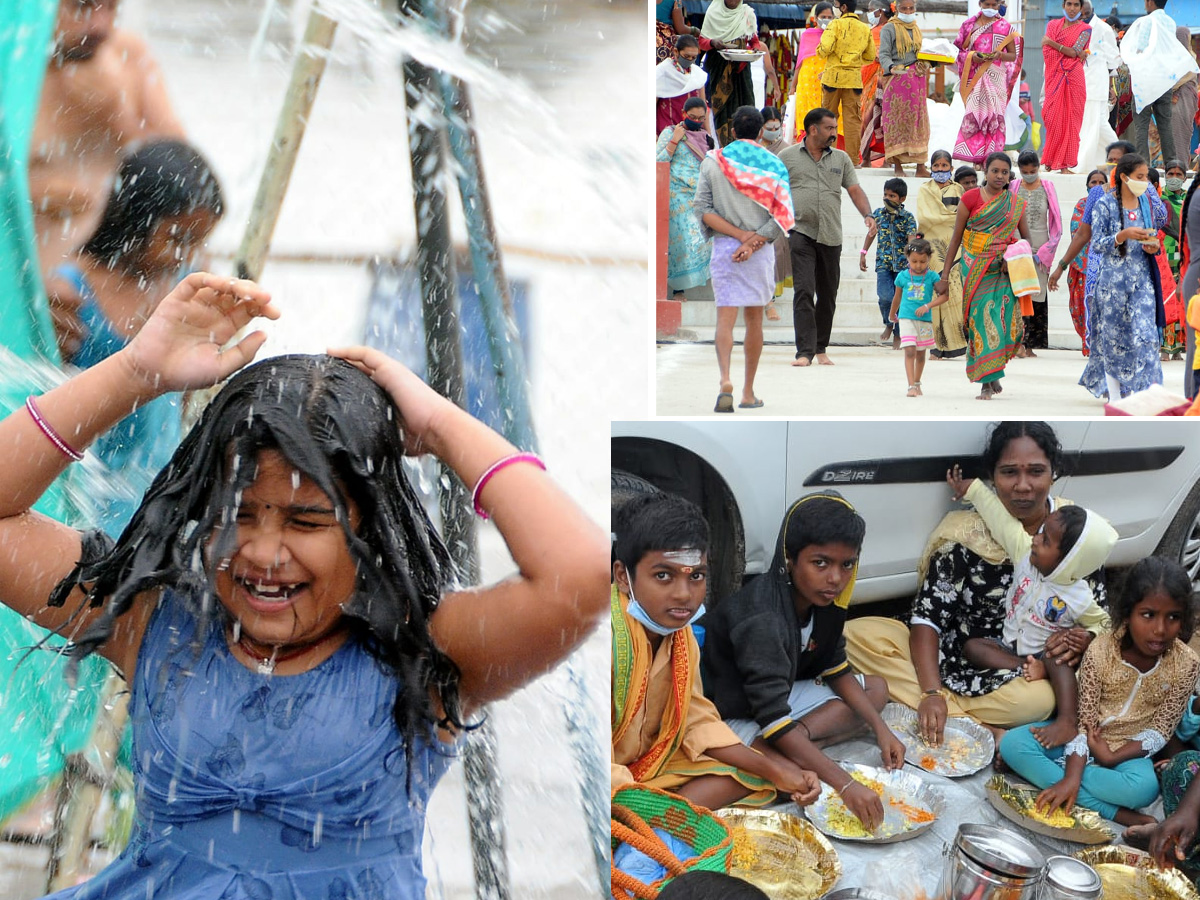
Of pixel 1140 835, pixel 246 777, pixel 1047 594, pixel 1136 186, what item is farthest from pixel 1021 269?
pixel 246 777

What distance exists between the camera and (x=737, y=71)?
616cm

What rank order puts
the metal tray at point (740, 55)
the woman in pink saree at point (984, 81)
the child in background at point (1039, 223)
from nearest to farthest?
the metal tray at point (740, 55)
the child in background at point (1039, 223)
the woman in pink saree at point (984, 81)

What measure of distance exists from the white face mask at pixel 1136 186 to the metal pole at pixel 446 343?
152 inches

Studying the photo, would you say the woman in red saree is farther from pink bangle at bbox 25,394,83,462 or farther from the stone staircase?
pink bangle at bbox 25,394,83,462

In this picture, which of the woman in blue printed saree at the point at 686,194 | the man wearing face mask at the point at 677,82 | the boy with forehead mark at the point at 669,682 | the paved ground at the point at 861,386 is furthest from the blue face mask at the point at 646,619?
the man wearing face mask at the point at 677,82

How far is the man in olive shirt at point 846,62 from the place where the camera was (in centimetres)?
638

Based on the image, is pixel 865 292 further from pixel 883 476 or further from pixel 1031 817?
pixel 1031 817

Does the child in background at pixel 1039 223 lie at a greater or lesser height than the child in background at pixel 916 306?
greater

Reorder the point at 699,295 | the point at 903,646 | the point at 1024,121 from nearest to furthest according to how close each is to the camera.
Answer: the point at 903,646
the point at 699,295
the point at 1024,121

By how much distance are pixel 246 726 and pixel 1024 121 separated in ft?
24.0

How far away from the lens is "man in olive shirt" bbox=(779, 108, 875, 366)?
502 cm

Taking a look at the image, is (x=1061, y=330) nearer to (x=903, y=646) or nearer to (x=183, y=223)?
(x=903, y=646)

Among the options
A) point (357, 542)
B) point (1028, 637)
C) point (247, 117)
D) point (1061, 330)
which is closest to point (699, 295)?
point (1061, 330)

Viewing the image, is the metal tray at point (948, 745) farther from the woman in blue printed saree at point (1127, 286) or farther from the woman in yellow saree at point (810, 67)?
the woman in yellow saree at point (810, 67)
